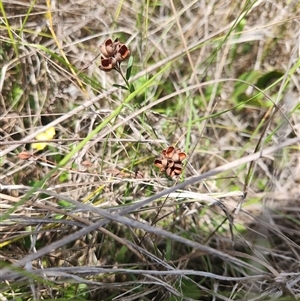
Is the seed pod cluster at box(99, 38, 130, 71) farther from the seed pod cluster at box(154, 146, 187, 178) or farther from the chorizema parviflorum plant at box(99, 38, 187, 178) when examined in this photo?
the seed pod cluster at box(154, 146, 187, 178)

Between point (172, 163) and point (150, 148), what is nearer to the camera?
point (172, 163)

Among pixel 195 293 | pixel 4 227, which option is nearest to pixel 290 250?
pixel 195 293

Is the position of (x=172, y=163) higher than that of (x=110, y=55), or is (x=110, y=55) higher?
(x=110, y=55)

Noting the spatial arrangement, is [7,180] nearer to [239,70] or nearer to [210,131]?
[210,131]

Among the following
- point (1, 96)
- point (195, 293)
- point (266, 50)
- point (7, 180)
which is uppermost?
point (266, 50)

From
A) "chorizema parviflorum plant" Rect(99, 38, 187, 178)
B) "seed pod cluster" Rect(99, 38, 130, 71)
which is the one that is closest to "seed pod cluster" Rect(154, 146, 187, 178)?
"chorizema parviflorum plant" Rect(99, 38, 187, 178)

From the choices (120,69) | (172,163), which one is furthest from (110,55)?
(172,163)

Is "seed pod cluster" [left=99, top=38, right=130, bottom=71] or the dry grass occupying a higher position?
"seed pod cluster" [left=99, top=38, right=130, bottom=71]

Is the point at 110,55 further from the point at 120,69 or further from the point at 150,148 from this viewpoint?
the point at 150,148
